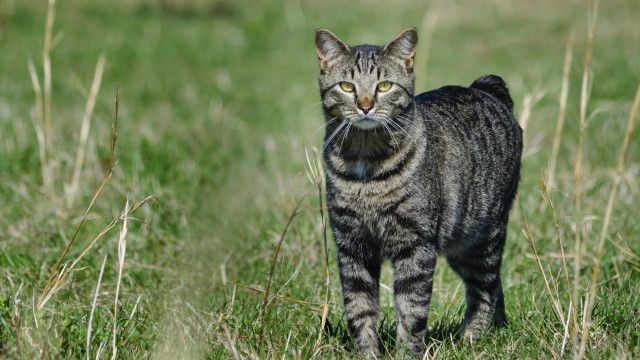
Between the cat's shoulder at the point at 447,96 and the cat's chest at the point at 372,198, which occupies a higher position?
the cat's shoulder at the point at 447,96

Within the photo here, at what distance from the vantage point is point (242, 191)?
6.14 meters

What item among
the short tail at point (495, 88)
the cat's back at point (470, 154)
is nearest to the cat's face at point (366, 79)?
the cat's back at point (470, 154)

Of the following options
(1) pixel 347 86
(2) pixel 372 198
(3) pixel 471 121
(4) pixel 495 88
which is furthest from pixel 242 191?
(2) pixel 372 198

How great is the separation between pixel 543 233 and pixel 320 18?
7943 mm

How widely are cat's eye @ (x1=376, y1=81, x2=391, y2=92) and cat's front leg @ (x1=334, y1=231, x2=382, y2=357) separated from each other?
0.59 metres

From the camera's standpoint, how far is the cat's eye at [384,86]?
3.94 metres

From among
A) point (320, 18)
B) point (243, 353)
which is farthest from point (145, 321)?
point (320, 18)

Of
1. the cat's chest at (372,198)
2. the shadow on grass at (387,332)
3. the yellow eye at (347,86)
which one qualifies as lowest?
the shadow on grass at (387,332)

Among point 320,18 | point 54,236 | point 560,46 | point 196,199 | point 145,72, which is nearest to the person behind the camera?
point 54,236

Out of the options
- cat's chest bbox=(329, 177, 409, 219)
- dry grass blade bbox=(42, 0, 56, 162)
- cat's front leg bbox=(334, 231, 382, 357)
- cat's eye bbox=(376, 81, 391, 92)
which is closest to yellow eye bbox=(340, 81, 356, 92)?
cat's eye bbox=(376, 81, 391, 92)

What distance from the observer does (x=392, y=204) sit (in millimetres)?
3791

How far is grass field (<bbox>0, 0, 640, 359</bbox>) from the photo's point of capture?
3.61 meters

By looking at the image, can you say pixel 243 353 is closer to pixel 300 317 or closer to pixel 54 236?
pixel 300 317

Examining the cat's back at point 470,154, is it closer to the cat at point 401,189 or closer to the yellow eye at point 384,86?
the cat at point 401,189
